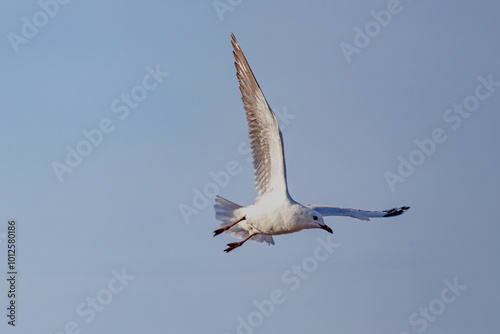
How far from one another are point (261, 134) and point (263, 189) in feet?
2.48

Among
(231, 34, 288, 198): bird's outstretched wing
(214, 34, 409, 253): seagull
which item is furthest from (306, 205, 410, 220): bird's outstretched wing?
(231, 34, 288, 198): bird's outstretched wing

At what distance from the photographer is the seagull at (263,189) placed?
10.8 m

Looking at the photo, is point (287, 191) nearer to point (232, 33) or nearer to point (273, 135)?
point (273, 135)

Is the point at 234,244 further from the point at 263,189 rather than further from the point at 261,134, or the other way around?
the point at 261,134

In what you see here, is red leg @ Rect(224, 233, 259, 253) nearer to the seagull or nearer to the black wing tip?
the seagull

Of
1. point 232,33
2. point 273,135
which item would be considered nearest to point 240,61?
point 232,33

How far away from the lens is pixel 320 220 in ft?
35.2

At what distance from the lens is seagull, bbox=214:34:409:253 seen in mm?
10758

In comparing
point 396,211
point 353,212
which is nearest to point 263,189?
point 353,212

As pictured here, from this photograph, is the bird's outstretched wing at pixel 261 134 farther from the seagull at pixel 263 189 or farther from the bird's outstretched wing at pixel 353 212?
the bird's outstretched wing at pixel 353 212

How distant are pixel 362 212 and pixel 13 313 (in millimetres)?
5177

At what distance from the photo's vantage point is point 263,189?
11.3 meters

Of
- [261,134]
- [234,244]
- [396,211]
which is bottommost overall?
[396,211]

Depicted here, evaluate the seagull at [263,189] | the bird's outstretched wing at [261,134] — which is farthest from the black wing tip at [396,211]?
the bird's outstretched wing at [261,134]
